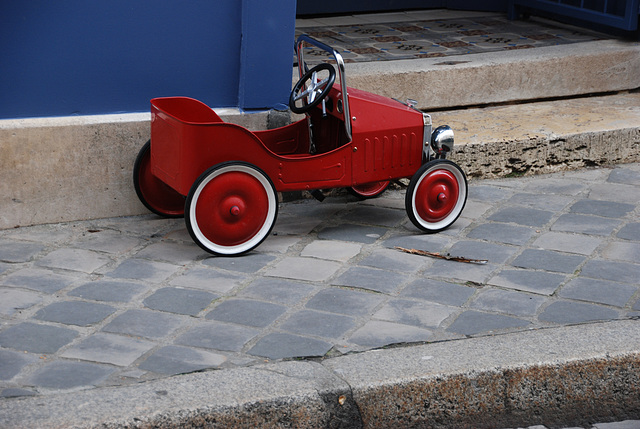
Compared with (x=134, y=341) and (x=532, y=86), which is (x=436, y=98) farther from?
(x=134, y=341)

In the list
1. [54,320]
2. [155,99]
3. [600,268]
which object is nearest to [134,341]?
[54,320]

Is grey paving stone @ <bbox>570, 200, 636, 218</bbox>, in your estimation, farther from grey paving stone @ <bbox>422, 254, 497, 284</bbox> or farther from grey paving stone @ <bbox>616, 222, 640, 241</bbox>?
grey paving stone @ <bbox>422, 254, 497, 284</bbox>

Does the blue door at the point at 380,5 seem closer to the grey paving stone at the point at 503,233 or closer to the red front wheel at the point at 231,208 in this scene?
the grey paving stone at the point at 503,233

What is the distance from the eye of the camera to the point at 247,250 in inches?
172

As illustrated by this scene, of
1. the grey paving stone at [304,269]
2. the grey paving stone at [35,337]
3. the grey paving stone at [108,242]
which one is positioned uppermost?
the grey paving stone at [304,269]

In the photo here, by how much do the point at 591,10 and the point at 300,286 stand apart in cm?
443

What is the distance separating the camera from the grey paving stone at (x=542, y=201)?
506cm

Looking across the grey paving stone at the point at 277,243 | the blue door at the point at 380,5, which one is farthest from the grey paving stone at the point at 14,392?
the blue door at the point at 380,5

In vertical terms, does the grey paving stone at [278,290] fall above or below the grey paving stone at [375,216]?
below

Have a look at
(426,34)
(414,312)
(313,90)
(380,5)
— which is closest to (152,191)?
(313,90)

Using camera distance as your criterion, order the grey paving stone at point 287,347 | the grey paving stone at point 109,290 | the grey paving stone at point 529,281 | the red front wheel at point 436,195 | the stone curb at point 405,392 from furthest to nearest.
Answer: the red front wheel at point 436,195 → the grey paving stone at point 529,281 → the grey paving stone at point 109,290 → the grey paving stone at point 287,347 → the stone curb at point 405,392

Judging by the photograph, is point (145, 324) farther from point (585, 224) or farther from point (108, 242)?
point (585, 224)

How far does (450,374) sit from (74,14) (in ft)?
9.15

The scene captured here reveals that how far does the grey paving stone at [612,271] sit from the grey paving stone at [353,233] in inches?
43.5
